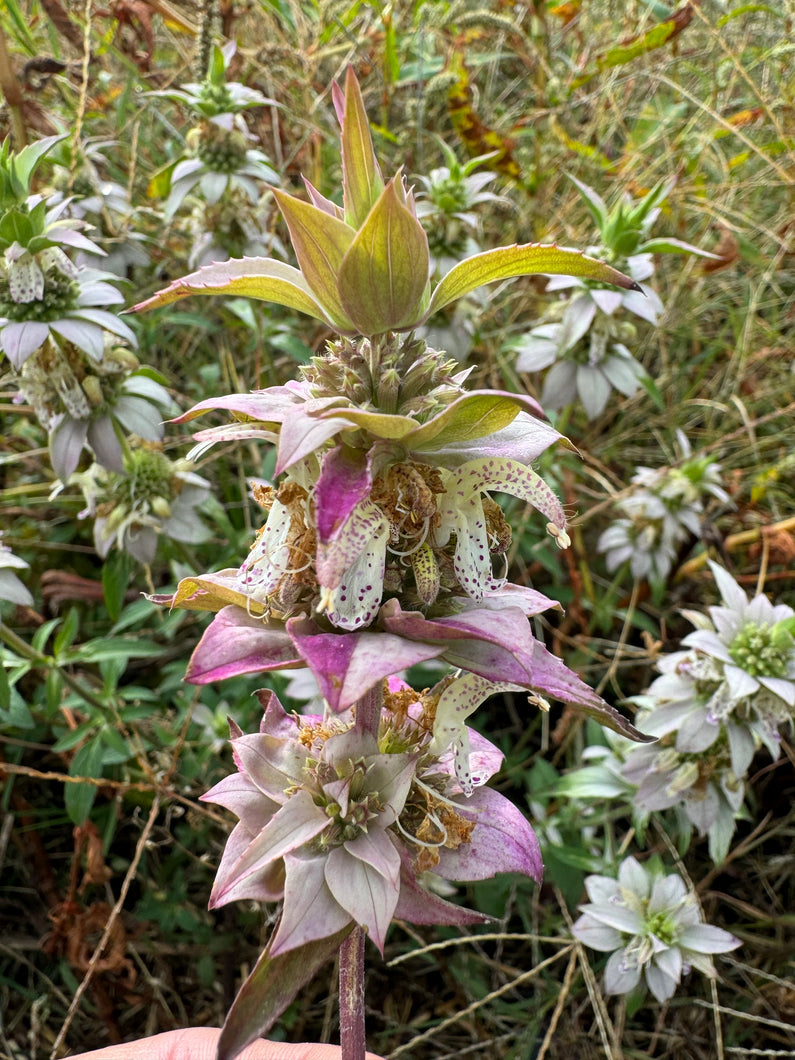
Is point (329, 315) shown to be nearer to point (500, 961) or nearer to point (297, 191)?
point (500, 961)

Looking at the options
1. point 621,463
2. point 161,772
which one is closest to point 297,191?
point 621,463

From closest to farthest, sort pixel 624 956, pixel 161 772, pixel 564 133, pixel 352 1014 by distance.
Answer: pixel 352 1014 < pixel 624 956 < pixel 161 772 < pixel 564 133

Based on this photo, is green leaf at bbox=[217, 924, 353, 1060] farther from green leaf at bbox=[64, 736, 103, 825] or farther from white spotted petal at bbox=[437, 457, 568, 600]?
green leaf at bbox=[64, 736, 103, 825]

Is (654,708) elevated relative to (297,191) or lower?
lower

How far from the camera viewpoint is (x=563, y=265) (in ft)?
2.36

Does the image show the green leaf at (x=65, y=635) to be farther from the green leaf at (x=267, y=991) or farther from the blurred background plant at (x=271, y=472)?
the green leaf at (x=267, y=991)

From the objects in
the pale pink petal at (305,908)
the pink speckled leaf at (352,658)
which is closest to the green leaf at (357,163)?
the pink speckled leaf at (352,658)

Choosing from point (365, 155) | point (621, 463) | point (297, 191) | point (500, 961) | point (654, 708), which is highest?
point (365, 155)

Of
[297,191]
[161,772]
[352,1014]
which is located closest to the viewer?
[352,1014]

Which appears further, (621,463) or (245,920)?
(621,463)

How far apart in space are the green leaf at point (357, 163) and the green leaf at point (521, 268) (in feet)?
0.33

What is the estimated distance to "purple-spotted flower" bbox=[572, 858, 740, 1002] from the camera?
170 centimetres

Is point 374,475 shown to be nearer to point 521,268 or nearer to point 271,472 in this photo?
point 521,268

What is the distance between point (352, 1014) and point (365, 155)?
89cm
